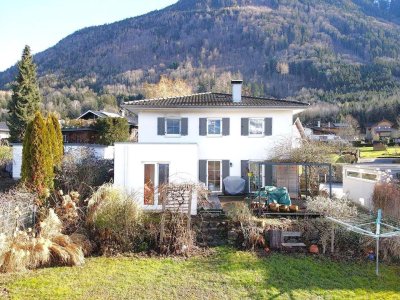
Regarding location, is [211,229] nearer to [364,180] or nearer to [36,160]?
[36,160]

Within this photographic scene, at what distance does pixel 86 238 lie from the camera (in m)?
12.7

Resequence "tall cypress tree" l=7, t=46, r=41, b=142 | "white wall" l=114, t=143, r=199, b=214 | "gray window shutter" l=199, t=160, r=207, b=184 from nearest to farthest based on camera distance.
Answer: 1. "white wall" l=114, t=143, r=199, b=214
2. "gray window shutter" l=199, t=160, r=207, b=184
3. "tall cypress tree" l=7, t=46, r=41, b=142

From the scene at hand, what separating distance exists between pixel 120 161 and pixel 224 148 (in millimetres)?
6945

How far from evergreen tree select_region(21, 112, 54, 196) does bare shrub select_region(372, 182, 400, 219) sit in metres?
13.5

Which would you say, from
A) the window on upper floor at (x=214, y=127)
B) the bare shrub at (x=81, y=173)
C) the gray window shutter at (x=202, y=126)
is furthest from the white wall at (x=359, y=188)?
the bare shrub at (x=81, y=173)

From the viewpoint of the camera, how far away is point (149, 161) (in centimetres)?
1611

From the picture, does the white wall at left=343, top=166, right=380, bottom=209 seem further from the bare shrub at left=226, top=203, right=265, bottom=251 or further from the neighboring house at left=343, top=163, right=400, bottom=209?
the bare shrub at left=226, top=203, right=265, bottom=251

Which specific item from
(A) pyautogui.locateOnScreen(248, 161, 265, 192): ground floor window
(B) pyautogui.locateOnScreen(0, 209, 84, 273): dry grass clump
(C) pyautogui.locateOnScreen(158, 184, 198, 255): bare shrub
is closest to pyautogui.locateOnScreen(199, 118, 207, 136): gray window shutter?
(A) pyautogui.locateOnScreen(248, 161, 265, 192): ground floor window

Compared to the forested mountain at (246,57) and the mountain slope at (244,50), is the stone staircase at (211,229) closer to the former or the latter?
the forested mountain at (246,57)

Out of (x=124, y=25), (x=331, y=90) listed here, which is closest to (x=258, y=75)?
(x=331, y=90)

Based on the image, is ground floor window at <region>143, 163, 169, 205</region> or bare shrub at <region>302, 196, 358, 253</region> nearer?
bare shrub at <region>302, 196, 358, 253</region>

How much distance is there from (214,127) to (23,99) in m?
20.7

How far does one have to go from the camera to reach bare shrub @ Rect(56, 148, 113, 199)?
17.8 metres

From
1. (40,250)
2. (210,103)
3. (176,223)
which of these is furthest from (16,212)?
(210,103)
